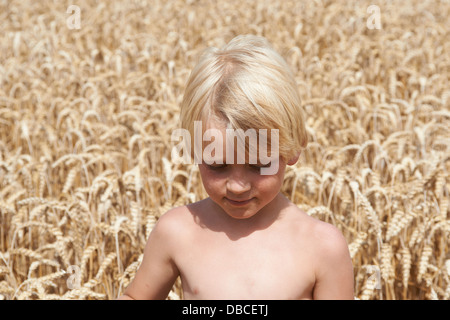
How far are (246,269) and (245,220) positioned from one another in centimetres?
12

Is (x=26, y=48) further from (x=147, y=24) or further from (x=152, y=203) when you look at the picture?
(x=152, y=203)

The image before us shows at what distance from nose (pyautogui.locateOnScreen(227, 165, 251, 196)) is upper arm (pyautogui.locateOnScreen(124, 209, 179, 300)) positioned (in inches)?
10.2

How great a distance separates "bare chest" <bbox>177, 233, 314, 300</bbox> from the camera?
4.61 ft

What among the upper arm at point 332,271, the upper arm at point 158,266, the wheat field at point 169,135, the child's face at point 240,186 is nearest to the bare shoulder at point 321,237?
the upper arm at point 332,271

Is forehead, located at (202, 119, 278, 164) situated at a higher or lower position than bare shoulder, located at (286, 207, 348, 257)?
higher

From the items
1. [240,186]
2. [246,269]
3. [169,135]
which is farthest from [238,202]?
[169,135]

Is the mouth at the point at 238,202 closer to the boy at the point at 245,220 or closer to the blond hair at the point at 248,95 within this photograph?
the boy at the point at 245,220

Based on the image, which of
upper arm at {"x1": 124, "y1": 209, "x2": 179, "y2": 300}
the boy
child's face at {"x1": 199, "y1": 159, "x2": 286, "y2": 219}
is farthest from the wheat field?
child's face at {"x1": 199, "y1": 159, "x2": 286, "y2": 219}

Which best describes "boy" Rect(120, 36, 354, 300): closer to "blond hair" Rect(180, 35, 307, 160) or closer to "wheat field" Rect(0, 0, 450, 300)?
"blond hair" Rect(180, 35, 307, 160)

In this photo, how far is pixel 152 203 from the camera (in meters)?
3.15

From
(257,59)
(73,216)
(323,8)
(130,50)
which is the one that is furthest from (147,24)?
(257,59)

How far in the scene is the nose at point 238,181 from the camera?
132 centimetres
